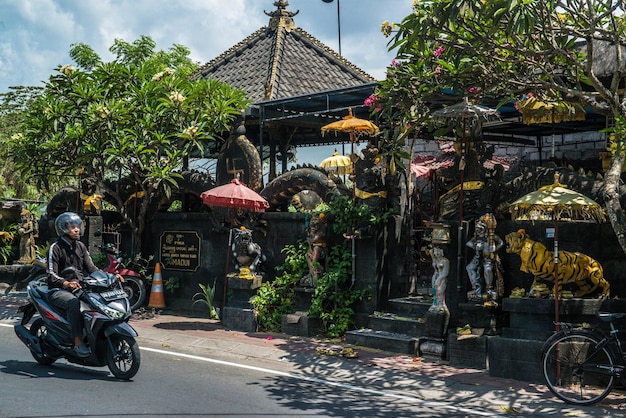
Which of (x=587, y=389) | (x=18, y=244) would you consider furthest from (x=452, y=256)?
(x=18, y=244)

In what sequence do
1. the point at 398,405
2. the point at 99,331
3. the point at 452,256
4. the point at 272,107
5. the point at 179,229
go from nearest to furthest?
the point at 398,405
the point at 99,331
the point at 452,256
the point at 179,229
the point at 272,107

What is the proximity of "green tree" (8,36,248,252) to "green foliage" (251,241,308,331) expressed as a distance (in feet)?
8.94

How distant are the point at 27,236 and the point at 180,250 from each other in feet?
20.3

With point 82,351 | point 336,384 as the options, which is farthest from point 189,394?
point 336,384

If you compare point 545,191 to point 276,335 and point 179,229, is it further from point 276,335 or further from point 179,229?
point 179,229

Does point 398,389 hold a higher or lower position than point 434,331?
lower

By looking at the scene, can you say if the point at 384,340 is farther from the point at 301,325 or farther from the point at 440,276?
the point at 301,325

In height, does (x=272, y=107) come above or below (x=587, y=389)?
above

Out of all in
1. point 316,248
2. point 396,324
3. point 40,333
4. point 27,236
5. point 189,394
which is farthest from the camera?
point 27,236

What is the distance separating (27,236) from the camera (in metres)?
20.3

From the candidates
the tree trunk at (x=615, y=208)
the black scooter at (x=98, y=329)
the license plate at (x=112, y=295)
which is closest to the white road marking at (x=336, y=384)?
the black scooter at (x=98, y=329)

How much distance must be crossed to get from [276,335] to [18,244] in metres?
10.5

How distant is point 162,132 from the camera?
50.1ft

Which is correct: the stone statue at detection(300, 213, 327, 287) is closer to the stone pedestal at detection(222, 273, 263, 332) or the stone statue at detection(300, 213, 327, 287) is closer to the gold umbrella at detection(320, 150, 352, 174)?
the stone pedestal at detection(222, 273, 263, 332)
